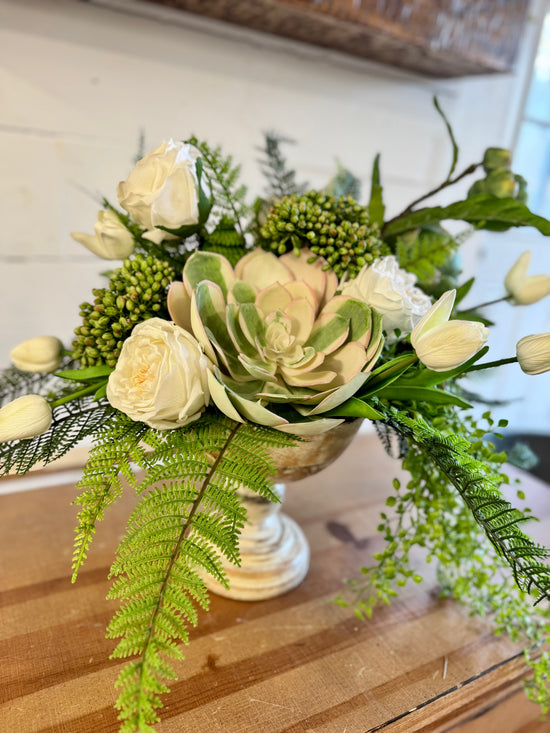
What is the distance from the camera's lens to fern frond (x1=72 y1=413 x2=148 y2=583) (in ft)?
1.39

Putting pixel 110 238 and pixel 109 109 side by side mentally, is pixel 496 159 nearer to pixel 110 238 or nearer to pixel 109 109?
pixel 110 238

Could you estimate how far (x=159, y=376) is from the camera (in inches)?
16.5

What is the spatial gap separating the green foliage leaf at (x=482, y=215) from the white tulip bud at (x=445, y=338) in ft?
0.68

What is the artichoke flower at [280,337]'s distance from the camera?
1.51 ft

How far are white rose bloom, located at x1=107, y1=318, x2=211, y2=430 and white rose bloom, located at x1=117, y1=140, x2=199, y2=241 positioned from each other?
12 cm

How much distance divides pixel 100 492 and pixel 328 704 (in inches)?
11.5

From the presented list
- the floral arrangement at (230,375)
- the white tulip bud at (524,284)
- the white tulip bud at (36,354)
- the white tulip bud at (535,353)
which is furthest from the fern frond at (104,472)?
the white tulip bud at (524,284)

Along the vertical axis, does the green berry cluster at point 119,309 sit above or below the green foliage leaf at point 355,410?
above

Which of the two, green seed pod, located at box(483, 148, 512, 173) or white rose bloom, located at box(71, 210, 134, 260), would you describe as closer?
white rose bloom, located at box(71, 210, 134, 260)

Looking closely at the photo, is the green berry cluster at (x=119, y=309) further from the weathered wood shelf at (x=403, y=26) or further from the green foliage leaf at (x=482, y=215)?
the weathered wood shelf at (x=403, y=26)

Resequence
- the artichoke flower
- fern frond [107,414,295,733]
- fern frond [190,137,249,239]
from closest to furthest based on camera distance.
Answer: fern frond [107,414,295,733] < the artichoke flower < fern frond [190,137,249,239]

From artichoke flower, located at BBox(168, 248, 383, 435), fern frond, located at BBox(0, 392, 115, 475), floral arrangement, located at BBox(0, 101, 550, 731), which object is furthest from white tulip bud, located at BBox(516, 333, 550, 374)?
fern frond, located at BBox(0, 392, 115, 475)

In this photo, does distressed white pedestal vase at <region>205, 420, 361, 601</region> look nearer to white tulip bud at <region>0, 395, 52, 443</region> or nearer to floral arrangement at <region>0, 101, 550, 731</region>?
floral arrangement at <region>0, 101, 550, 731</region>

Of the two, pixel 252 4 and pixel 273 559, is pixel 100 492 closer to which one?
pixel 273 559
